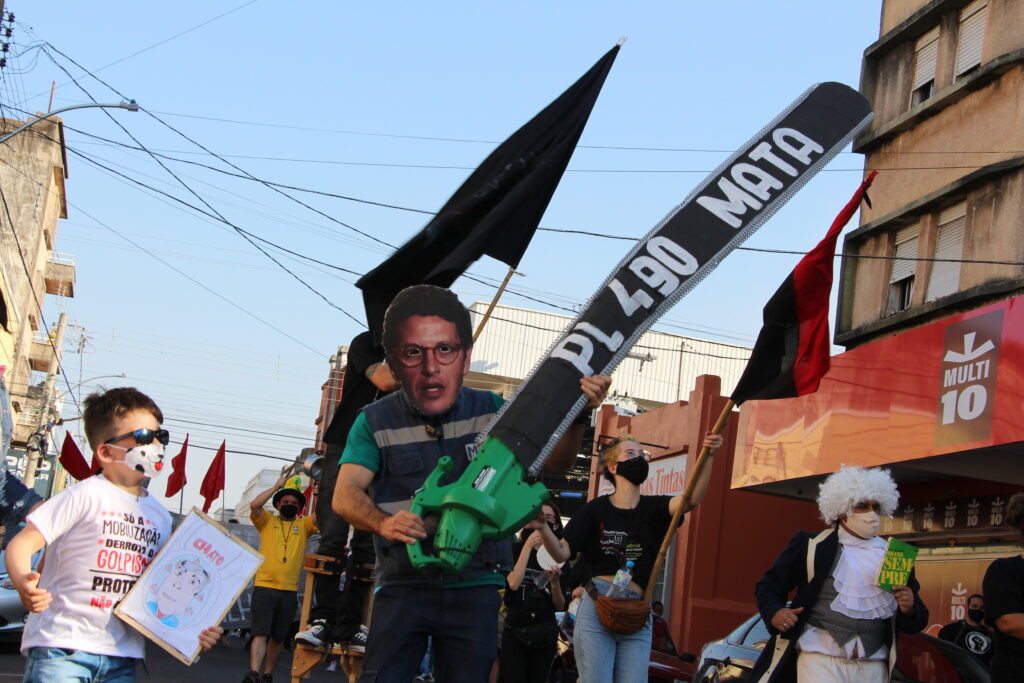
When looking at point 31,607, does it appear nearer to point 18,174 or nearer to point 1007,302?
point 1007,302

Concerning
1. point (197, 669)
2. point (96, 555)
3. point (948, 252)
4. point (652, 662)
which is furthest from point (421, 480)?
point (948, 252)

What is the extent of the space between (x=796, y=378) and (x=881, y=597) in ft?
4.41

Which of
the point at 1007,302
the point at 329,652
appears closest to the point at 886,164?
the point at 1007,302

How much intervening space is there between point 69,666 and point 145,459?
0.78 meters

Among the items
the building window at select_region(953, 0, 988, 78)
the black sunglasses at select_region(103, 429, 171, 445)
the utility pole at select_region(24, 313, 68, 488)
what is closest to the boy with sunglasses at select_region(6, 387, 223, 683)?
the black sunglasses at select_region(103, 429, 171, 445)

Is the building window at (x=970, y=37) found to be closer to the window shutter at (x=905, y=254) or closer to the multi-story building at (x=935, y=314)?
the multi-story building at (x=935, y=314)

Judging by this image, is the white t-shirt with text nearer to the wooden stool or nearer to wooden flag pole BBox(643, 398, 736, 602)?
the wooden stool

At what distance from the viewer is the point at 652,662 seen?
12.6 m

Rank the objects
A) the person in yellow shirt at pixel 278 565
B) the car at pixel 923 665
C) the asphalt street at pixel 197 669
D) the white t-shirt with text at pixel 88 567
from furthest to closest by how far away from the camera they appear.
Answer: the asphalt street at pixel 197 669, the person in yellow shirt at pixel 278 565, the car at pixel 923 665, the white t-shirt with text at pixel 88 567

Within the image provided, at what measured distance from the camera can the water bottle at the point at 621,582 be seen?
6.96m

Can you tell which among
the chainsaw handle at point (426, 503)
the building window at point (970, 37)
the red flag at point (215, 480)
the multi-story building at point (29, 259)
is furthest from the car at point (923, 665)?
the multi-story building at point (29, 259)

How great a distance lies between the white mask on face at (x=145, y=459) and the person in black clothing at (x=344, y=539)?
1632 millimetres

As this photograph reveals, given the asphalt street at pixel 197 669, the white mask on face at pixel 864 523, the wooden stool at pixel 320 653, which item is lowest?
the asphalt street at pixel 197 669

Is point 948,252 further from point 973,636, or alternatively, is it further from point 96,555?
point 96,555
